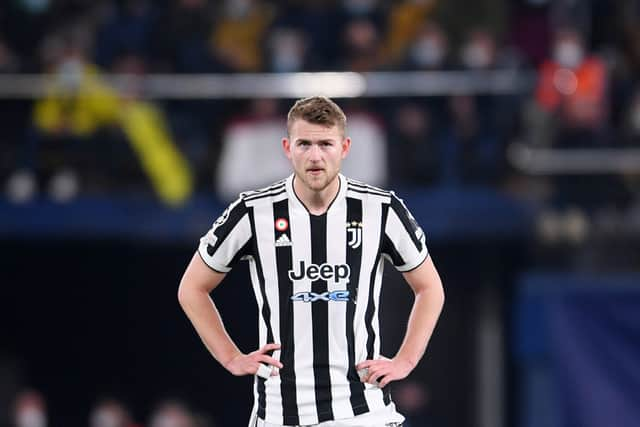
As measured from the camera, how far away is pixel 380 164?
12086mm

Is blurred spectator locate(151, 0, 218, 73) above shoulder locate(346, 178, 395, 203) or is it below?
above

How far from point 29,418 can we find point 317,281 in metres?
9.19

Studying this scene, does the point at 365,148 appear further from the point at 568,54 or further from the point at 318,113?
the point at 318,113

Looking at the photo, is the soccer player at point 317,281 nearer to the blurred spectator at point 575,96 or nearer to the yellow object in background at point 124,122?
the blurred spectator at point 575,96

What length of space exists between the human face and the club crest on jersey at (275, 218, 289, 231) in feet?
0.67

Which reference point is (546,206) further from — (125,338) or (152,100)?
(125,338)

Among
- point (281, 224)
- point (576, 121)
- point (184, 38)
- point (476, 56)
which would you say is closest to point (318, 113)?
point (281, 224)

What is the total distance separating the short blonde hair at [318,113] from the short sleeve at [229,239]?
0.42 metres

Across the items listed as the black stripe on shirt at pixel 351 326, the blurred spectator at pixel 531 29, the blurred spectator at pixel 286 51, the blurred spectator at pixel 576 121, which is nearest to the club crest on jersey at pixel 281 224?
the black stripe on shirt at pixel 351 326

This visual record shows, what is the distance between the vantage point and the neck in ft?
16.7

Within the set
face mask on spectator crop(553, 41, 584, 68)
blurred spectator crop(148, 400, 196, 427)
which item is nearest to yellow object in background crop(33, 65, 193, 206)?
blurred spectator crop(148, 400, 196, 427)

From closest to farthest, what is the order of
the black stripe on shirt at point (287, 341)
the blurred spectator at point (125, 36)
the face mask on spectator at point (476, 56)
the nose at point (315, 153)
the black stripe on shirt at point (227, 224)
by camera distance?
the nose at point (315, 153) < the black stripe on shirt at point (287, 341) < the black stripe on shirt at point (227, 224) < the face mask on spectator at point (476, 56) < the blurred spectator at point (125, 36)

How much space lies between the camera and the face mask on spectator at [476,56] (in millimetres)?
12414

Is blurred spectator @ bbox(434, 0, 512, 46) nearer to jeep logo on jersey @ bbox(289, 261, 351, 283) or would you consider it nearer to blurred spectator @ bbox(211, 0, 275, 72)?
blurred spectator @ bbox(211, 0, 275, 72)
